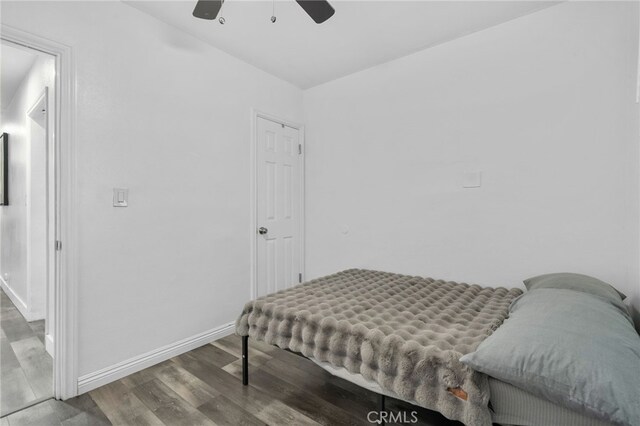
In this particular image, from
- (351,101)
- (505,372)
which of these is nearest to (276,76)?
(351,101)

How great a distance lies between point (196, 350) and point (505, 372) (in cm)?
235

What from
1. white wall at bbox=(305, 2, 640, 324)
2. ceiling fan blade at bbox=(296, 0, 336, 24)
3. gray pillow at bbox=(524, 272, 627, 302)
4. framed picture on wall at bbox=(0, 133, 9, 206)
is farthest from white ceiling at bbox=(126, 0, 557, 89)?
framed picture on wall at bbox=(0, 133, 9, 206)

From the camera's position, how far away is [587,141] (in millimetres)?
2131

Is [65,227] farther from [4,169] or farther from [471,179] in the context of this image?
[4,169]

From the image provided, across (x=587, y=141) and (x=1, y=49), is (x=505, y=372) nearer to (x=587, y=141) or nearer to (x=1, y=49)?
(x=587, y=141)

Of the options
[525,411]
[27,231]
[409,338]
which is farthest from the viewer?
[27,231]

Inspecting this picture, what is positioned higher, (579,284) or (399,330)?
(579,284)

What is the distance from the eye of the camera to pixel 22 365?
227 cm

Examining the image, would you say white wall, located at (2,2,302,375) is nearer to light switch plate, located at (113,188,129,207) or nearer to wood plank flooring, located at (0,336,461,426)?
light switch plate, located at (113,188,129,207)

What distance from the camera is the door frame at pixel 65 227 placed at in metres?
1.90

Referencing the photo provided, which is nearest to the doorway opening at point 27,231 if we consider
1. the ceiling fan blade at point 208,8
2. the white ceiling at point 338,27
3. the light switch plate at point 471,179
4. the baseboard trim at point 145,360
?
the baseboard trim at point 145,360

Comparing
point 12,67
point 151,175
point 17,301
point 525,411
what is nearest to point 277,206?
point 151,175

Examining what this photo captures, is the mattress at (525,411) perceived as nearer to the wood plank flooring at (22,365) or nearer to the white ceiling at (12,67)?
the wood plank flooring at (22,365)

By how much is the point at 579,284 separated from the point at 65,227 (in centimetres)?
313
